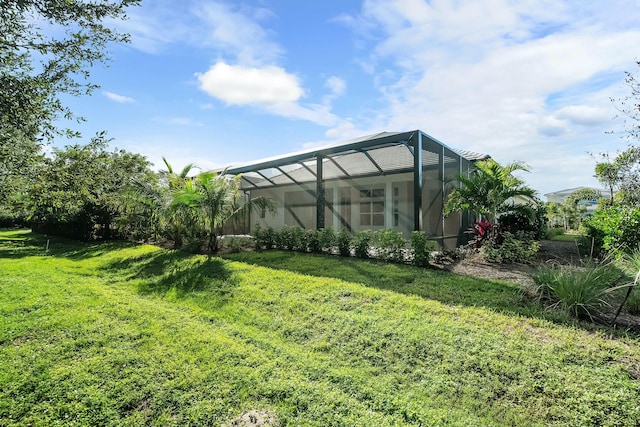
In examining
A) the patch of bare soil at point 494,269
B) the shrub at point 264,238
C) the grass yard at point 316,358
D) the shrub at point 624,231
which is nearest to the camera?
the grass yard at point 316,358

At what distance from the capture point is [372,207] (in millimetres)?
11297

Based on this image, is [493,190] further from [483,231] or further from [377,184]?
[377,184]

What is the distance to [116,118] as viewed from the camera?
593 centimetres

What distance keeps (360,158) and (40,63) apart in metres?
8.74

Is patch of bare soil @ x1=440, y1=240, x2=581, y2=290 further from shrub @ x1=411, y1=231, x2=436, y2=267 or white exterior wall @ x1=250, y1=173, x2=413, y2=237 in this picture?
white exterior wall @ x1=250, y1=173, x2=413, y2=237

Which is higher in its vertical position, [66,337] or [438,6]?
[438,6]

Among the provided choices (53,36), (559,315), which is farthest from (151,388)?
(559,315)

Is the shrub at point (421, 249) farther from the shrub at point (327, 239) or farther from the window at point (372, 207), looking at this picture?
the window at point (372, 207)

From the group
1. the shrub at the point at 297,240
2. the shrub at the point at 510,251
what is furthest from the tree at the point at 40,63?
the shrub at the point at 510,251

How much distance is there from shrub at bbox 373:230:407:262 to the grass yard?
63.7 inches

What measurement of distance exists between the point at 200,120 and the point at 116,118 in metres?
3.65

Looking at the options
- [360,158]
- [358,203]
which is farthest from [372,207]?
[360,158]

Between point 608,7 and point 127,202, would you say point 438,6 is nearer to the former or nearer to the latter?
point 608,7

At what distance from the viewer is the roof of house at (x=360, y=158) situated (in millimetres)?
8828
